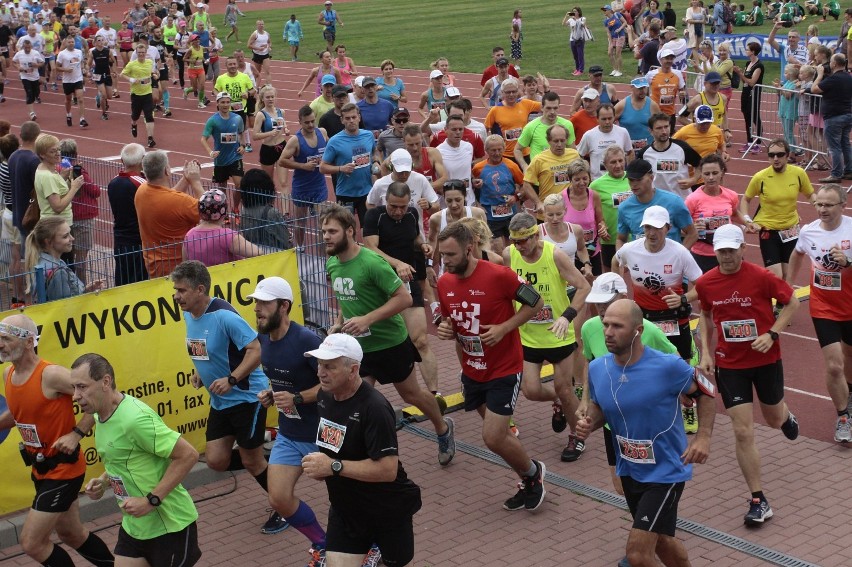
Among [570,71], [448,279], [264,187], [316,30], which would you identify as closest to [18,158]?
[264,187]

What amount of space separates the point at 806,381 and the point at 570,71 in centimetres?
2466

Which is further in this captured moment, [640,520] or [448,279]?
[448,279]

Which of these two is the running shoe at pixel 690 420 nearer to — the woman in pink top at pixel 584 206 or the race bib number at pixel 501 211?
the woman in pink top at pixel 584 206

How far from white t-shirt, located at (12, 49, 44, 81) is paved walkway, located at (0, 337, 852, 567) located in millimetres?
23539

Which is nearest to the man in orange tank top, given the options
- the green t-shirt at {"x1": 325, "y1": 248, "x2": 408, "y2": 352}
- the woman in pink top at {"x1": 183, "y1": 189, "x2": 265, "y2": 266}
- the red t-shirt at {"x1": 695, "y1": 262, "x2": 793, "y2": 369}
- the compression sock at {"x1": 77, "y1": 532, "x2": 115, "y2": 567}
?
the compression sock at {"x1": 77, "y1": 532, "x2": 115, "y2": 567}

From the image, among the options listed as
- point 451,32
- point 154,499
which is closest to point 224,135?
point 154,499

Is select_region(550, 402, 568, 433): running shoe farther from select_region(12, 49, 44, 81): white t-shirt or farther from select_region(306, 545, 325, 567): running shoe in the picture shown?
select_region(12, 49, 44, 81): white t-shirt

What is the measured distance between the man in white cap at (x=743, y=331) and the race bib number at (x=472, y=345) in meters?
1.66

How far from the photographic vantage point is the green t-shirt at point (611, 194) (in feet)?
39.8

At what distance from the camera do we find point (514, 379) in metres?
8.68

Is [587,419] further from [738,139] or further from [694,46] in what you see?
[694,46]

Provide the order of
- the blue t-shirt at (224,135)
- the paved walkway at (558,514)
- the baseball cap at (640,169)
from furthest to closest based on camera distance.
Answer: the blue t-shirt at (224,135), the baseball cap at (640,169), the paved walkway at (558,514)

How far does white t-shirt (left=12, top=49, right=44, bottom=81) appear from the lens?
3027 cm

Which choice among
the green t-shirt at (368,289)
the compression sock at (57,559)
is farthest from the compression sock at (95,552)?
the green t-shirt at (368,289)
